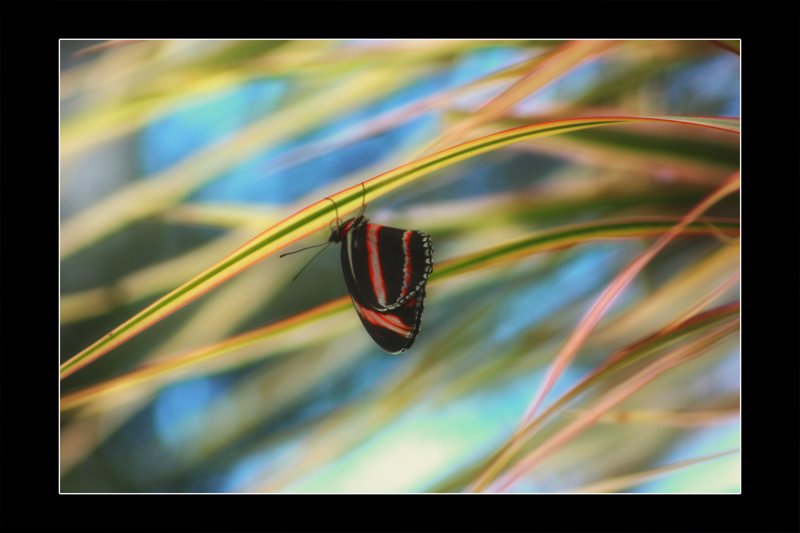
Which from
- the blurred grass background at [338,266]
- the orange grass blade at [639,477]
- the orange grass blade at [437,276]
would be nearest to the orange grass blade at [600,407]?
the blurred grass background at [338,266]

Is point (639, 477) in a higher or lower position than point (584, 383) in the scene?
lower

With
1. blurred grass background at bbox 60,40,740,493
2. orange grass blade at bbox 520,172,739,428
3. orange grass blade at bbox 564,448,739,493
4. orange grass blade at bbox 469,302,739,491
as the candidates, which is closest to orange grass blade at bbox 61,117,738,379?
blurred grass background at bbox 60,40,740,493

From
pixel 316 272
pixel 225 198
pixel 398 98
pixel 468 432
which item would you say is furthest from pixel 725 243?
pixel 225 198

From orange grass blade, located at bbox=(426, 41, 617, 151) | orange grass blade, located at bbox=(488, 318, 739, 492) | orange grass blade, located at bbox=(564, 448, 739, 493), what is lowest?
orange grass blade, located at bbox=(564, 448, 739, 493)

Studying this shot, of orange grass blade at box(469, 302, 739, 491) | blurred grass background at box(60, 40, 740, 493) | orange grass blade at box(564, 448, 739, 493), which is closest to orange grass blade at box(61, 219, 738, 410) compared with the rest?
blurred grass background at box(60, 40, 740, 493)

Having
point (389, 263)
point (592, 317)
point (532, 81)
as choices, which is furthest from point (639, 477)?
point (532, 81)

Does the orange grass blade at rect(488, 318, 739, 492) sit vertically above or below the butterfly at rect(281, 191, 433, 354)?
below

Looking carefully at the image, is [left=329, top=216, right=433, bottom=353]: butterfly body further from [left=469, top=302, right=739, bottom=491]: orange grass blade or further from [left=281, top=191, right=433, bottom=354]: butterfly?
[left=469, top=302, right=739, bottom=491]: orange grass blade

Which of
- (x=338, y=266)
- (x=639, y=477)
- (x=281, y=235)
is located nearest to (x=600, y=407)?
(x=639, y=477)

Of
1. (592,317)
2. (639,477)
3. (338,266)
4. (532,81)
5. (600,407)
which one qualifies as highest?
(532,81)

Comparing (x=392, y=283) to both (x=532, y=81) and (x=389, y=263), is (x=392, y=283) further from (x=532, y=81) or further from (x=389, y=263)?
(x=532, y=81)
